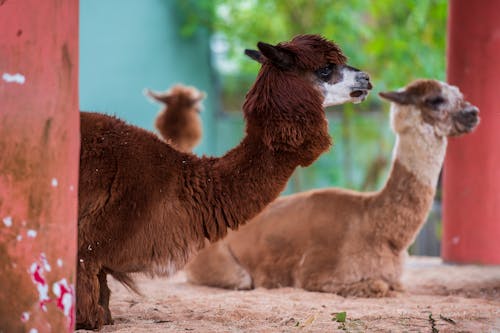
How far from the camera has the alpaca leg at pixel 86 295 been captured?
13.6 ft

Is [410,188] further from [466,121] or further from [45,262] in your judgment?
[45,262]

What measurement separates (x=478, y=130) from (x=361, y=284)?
8.33ft

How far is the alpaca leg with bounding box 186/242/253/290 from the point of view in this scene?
268 inches

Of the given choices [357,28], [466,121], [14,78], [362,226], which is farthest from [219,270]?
[357,28]

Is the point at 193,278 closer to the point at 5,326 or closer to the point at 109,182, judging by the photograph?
the point at 109,182

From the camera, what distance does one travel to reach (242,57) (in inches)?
608

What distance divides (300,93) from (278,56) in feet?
0.87

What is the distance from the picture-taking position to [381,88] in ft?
48.2

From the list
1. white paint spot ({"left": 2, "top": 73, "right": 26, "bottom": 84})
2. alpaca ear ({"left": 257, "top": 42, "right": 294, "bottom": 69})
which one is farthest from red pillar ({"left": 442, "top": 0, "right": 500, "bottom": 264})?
white paint spot ({"left": 2, "top": 73, "right": 26, "bottom": 84})

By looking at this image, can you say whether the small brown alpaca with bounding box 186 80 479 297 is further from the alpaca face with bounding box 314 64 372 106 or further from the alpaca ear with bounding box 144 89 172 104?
the alpaca ear with bounding box 144 89 172 104

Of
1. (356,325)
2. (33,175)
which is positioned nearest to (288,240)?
(356,325)

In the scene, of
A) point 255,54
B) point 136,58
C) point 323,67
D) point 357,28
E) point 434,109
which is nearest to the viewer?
point 323,67

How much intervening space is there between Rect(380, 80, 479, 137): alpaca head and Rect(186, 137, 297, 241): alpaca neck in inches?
97.1

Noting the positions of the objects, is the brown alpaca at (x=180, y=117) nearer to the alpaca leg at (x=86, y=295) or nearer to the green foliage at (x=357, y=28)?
the green foliage at (x=357, y=28)
